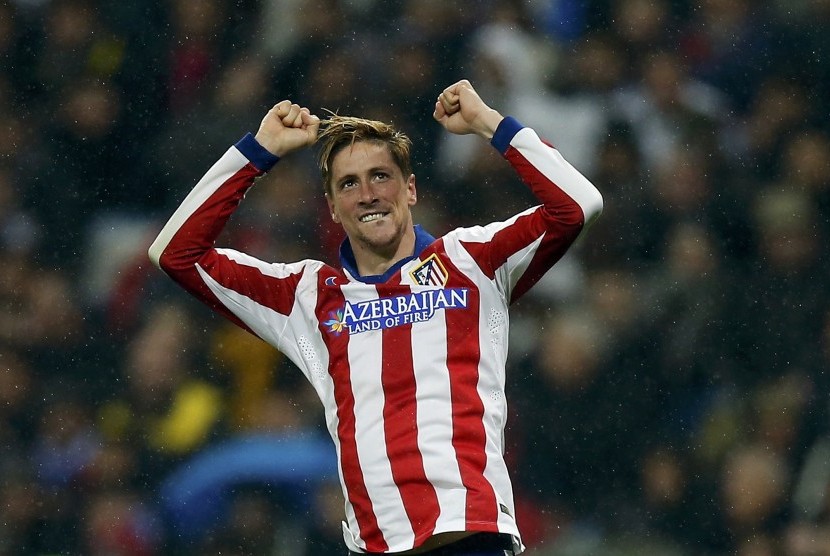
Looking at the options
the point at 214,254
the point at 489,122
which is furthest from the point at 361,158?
the point at 214,254

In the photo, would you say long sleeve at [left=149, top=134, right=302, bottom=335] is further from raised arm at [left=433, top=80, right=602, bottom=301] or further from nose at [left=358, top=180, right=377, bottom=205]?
raised arm at [left=433, top=80, right=602, bottom=301]

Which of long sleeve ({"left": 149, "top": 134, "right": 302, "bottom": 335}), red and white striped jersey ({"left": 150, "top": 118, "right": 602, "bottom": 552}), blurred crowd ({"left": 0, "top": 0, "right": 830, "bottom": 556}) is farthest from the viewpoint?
blurred crowd ({"left": 0, "top": 0, "right": 830, "bottom": 556})

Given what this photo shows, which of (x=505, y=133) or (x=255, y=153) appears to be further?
(x=255, y=153)

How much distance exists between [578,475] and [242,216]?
1525 mm

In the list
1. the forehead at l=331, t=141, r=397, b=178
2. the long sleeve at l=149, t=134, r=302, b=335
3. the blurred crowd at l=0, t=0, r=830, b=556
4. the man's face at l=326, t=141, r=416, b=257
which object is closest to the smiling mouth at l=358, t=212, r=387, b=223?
Result: the man's face at l=326, t=141, r=416, b=257

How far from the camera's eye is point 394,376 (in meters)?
2.94

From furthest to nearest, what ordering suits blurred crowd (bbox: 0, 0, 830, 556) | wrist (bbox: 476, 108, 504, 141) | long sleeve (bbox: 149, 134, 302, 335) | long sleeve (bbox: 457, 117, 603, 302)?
1. blurred crowd (bbox: 0, 0, 830, 556)
2. long sleeve (bbox: 149, 134, 302, 335)
3. wrist (bbox: 476, 108, 504, 141)
4. long sleeve (bbox: 457, 117, 603, 302)

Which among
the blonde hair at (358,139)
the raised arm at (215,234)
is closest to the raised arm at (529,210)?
the blonde hair at (358,139)

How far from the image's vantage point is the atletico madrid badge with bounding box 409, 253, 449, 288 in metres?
3.04

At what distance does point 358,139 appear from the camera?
3154 millimetres

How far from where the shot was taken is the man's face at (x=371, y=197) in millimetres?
3090

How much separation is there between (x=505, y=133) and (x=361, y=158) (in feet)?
1.09

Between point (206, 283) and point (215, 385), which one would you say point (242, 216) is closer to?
point (215, 385)

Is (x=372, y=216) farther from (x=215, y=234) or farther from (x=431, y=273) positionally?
(x=215, y=234)
